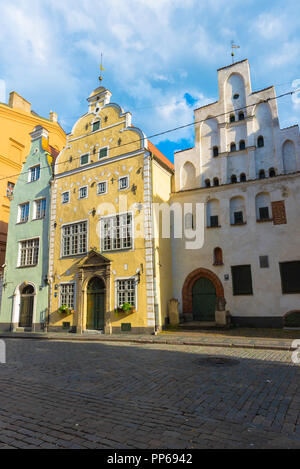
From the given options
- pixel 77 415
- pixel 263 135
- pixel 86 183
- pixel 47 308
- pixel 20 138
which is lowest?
pixel 77 415

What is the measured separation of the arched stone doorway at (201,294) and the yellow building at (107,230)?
128 centimetres

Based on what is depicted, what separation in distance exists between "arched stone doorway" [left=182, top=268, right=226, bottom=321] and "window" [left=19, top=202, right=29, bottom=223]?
14.0 metres

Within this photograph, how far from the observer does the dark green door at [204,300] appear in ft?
60.2

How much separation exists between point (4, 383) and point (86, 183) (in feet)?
51.5

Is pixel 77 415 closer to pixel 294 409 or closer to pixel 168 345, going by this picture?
pixel 294 409

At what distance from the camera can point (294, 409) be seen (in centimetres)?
518

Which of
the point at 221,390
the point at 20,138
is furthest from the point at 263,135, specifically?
the point at 20,138

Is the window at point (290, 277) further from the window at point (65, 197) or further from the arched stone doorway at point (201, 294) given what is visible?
the window at point (65, 197)

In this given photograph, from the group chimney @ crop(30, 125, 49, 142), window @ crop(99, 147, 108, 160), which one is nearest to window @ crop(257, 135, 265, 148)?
window @ crop(99, 147, 108, 160)

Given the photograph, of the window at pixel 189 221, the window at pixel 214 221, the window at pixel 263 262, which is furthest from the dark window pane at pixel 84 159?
the window at pixel 263 262

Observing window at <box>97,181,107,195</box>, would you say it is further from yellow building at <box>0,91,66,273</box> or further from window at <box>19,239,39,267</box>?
yellow building at <box>0,91,66,273</box>

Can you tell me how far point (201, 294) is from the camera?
18.7m

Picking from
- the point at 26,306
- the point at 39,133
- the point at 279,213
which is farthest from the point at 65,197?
the point at 279,213

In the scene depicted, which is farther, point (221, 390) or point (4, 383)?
point (4, 383)
